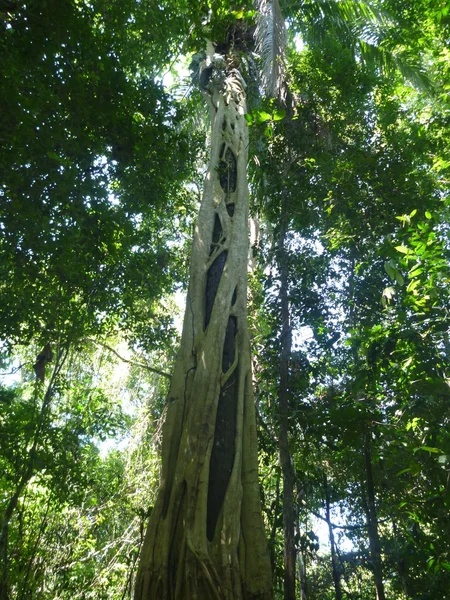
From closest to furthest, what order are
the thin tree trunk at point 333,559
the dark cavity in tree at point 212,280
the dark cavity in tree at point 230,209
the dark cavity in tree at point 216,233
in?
the thin tree trunk at point 333,559, the dark cavity in tree at point 212,280, the dark cavity in tree at point 216,233, the dark cavity in tree at point 230,209

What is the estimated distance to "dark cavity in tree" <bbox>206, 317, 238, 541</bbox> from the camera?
251 centimetres

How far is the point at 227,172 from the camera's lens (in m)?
4.29

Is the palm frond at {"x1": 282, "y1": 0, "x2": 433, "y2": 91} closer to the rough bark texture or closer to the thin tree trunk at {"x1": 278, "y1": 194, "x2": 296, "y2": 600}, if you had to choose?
the thin tree trunk at {"x1": 278, "y1": 194, "x2": 296, "y2": 600}

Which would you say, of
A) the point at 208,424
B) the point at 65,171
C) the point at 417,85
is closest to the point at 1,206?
the point at 65,171

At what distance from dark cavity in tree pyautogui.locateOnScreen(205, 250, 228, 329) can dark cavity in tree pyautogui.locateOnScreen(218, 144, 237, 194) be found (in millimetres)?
817

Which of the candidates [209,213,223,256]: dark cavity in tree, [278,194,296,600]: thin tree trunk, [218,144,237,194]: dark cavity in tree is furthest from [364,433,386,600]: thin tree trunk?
[218,144,237,194]: dark cavity in tree

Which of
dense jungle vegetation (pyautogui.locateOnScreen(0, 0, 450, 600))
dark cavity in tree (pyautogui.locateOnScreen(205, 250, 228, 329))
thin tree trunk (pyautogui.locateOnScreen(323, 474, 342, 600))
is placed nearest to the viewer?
dense jungle vegetation (pyautogui.locateOnScreen(0, 0, 450, 600))

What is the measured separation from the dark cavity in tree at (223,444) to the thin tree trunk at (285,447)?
0.66 m

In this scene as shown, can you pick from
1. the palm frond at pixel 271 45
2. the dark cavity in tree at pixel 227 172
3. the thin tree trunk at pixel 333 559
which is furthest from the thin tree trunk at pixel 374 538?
the palm frond at pixel 271 45

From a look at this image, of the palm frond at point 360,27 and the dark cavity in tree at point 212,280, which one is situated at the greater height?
the palm frond at point 360,27

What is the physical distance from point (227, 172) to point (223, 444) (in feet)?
8.39

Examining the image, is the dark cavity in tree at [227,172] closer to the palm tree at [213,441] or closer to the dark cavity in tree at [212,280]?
the palm tree at [213,441]

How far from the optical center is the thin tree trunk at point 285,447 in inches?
112

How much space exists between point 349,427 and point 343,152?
3.38m
